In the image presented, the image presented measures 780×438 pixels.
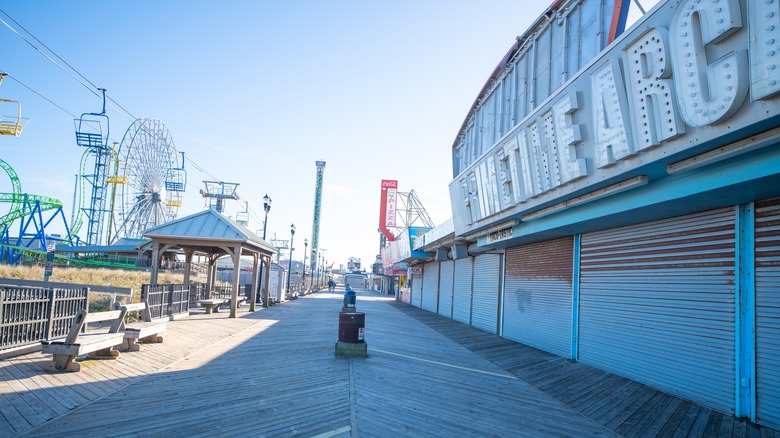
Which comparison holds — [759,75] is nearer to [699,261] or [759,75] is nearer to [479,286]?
[699,261]

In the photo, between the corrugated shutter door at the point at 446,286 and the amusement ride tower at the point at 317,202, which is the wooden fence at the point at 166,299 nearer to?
the corrugated shutter door at the point at 446,286

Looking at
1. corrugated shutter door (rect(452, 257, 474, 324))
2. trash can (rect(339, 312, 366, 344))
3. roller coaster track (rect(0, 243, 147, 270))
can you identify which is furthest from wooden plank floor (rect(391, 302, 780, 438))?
roller coaster track (rect(0, 243, 147, 270))

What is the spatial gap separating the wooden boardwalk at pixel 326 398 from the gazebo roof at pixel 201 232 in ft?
18.7

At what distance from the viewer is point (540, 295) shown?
466 inches

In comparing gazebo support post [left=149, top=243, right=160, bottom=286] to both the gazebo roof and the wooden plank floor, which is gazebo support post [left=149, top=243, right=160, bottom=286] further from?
the wooden plank floor

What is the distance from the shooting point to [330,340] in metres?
11.5

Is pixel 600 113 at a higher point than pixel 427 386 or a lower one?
higher

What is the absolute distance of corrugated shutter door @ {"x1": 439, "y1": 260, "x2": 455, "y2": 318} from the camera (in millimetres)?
21938

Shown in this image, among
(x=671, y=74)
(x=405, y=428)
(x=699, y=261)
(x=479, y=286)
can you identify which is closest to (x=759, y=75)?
(x=671, y=74)

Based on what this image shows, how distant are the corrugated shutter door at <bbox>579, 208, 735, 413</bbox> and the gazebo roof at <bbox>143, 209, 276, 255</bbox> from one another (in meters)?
11.3

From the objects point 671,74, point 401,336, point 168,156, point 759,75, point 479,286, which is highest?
point 168,156

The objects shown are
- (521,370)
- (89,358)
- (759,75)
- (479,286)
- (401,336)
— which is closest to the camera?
(759,75)

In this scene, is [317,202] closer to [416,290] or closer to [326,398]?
[416,290]

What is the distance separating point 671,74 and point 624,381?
5293 mm
